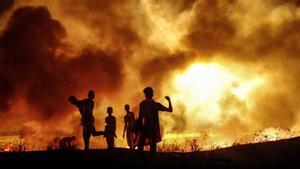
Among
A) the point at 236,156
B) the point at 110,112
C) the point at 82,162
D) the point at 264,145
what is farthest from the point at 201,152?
the point at 82,162

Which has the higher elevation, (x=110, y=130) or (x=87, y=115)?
(x=87, y=115)

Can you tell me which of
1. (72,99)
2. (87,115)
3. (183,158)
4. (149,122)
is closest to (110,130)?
(87,115)

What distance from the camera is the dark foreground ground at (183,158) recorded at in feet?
39.8

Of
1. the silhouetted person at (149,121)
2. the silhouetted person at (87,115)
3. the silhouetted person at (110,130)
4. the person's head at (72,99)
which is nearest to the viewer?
the silhouetted person at (149,121)

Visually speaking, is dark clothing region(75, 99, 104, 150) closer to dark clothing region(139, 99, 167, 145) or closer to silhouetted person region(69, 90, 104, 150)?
silhouetted person region(69, 90, 104, 150)

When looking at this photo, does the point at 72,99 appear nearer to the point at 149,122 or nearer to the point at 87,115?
the point at 87,115

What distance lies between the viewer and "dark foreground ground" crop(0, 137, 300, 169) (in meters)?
12.1

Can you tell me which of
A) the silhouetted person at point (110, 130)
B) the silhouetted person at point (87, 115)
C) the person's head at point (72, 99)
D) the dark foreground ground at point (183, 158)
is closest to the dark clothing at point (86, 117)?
the silhouetted person at point (87, 115)

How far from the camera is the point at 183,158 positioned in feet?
49.3

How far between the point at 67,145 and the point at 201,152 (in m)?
6.92

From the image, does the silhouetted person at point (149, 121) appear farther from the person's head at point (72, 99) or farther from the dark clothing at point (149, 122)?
the person's head at point (72, 99)

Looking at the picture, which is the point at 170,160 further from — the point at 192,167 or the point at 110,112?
the point at 110,112

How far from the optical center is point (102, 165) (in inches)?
469

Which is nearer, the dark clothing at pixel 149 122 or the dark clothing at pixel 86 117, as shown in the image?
the dark clothing at pixel 149 122
